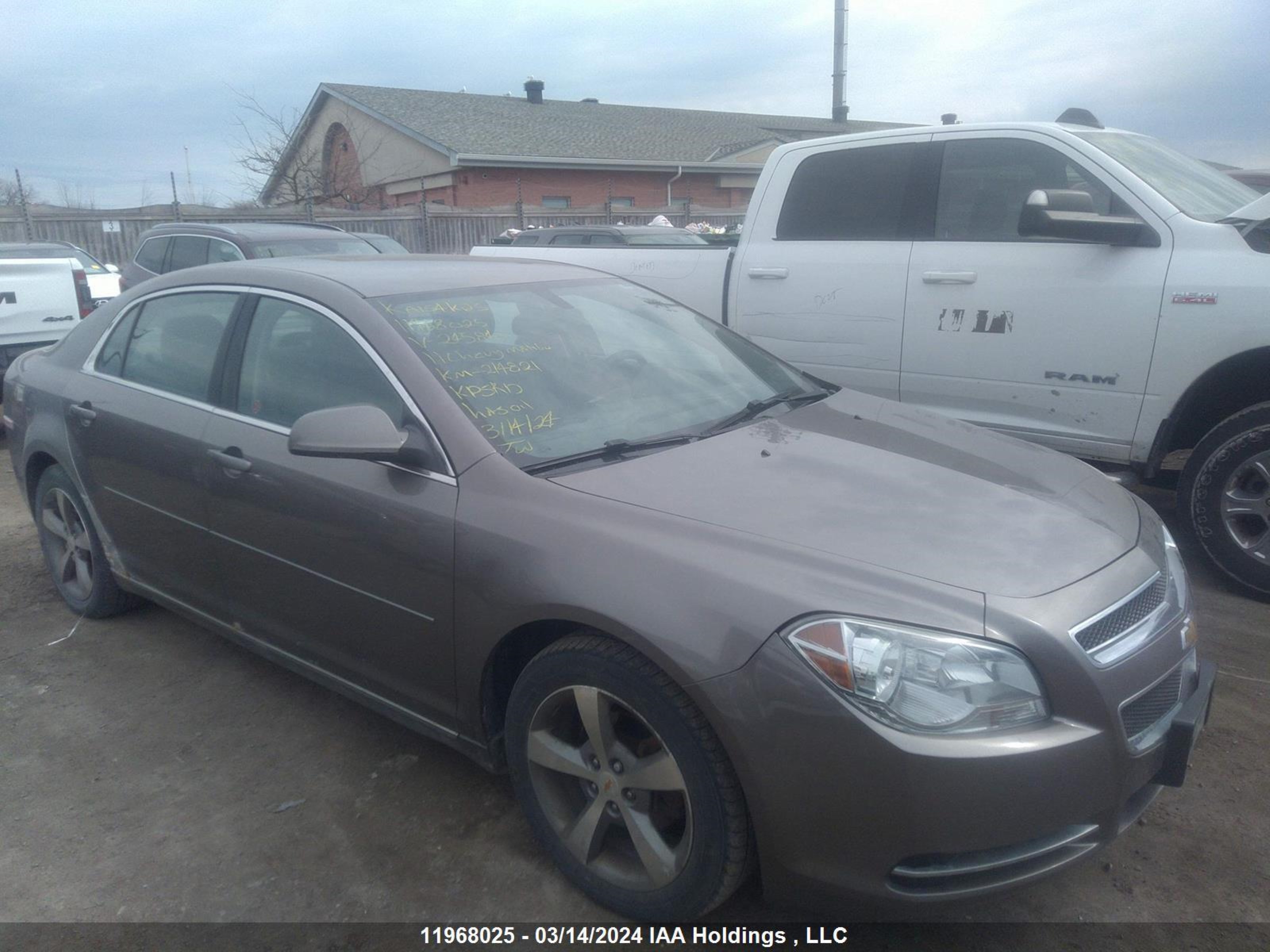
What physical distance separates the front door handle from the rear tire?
4.11ft

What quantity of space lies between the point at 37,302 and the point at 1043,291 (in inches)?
329

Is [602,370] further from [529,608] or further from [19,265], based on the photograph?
[19,265]

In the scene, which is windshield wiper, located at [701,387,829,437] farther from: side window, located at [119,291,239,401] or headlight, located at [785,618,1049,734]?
side window, located at [119,291,239,401]

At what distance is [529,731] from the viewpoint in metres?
2.62

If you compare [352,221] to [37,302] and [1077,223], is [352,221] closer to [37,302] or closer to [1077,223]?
[37,302]

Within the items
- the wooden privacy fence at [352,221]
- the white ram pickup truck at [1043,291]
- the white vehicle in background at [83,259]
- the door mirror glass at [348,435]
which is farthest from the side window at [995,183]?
the wooden privacy fence at [352,221]

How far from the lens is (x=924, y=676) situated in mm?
2072

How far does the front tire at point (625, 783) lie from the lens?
225cm

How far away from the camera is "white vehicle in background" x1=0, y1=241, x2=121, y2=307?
33.1 ft

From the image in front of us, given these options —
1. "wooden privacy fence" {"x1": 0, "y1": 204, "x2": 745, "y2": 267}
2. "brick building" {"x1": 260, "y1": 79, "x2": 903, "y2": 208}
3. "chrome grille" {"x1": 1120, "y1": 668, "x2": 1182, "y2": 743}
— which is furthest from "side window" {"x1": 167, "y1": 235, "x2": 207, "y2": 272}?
"brick building" {"x1": 260, "y1": 79, "x2": 903, "y2": 208}

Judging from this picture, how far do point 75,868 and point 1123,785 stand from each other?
2.85 metres

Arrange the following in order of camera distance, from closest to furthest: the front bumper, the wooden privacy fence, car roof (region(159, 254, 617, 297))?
the front bumper, car roof (region(159, 254, 617, 297)), the wooden privacy fence

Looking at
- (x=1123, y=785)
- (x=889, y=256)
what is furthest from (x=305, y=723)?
(x=889, y=256)

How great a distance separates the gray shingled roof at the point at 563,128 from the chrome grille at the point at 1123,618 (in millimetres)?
23907
